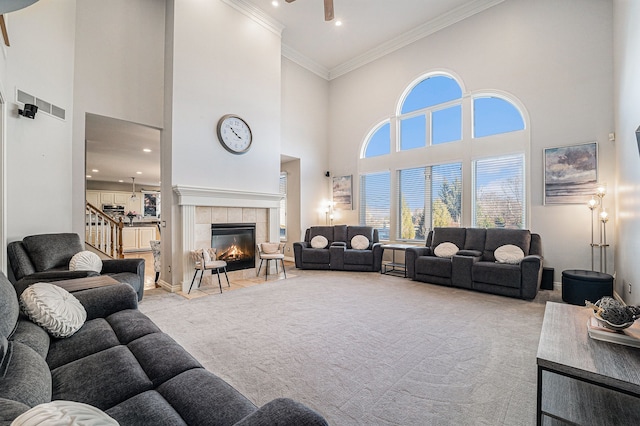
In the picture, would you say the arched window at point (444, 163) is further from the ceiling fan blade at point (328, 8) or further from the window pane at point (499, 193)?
the ceiling fan blade at point (328, 8)

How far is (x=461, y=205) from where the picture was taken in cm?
568

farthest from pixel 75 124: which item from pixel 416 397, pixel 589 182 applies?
pixel 589 182

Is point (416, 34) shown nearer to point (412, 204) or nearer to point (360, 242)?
point (412, 204)

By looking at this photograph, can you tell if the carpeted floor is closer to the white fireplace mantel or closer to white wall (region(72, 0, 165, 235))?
the white fireplace mantel

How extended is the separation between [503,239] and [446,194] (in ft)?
4.99

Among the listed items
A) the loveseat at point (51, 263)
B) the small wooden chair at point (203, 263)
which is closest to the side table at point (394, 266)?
the small wooden chair at point (203, 263)

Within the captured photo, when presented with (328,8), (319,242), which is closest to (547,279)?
(319,242)

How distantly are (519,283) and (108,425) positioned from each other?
4.72 m

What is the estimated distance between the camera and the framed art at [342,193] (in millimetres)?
7453

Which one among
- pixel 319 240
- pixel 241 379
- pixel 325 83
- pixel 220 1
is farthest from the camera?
pixel 325 83

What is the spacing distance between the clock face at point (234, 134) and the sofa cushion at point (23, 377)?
169 inches

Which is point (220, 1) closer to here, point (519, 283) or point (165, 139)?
point (165, 139)

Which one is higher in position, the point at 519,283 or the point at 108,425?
the point at 108,425

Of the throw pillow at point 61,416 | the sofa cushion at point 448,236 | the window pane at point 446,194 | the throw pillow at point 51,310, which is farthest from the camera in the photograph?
the window pane at point 446,194
